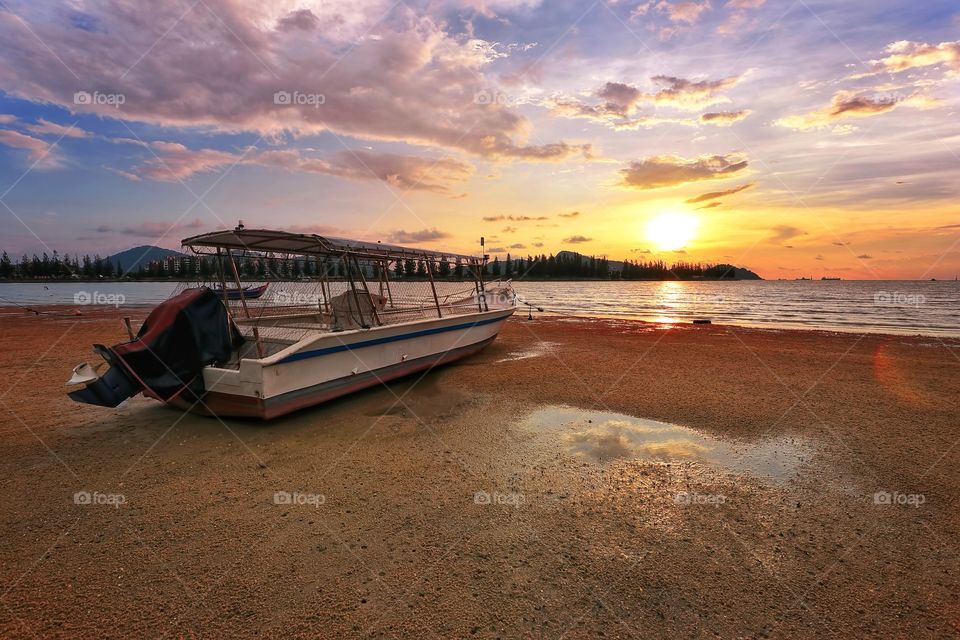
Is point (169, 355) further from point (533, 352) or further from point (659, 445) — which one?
point (533, 352)

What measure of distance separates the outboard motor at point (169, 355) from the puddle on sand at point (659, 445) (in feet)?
18.0

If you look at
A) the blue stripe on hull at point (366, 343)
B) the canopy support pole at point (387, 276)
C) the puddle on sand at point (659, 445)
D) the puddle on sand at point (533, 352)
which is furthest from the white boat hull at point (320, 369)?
the puddle on sand at point (659, 445)

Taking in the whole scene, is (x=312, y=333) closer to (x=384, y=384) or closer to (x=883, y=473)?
(x=384, y=384)

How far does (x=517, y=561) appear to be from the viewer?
3789 mm

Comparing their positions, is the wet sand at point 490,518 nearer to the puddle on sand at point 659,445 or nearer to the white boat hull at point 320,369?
the puddle on sand at point 659,445

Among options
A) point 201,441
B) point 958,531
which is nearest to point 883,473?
point 958,531

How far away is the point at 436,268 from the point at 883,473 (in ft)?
34.2

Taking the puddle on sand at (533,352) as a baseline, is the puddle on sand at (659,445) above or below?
below

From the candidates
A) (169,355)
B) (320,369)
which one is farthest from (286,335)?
(169,355)

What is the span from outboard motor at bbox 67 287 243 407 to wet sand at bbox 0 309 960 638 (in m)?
0.74

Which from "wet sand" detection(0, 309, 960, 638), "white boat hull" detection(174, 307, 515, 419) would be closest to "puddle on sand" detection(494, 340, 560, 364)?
"white boat hull" detection(174, 307, 515, 419)

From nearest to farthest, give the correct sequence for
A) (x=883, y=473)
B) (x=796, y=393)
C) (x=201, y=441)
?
(x=883, y=473), (x=201, y=441), (x=796, y=393)

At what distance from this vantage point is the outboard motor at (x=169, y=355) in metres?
6.64

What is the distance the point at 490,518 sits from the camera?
448 centimetres
